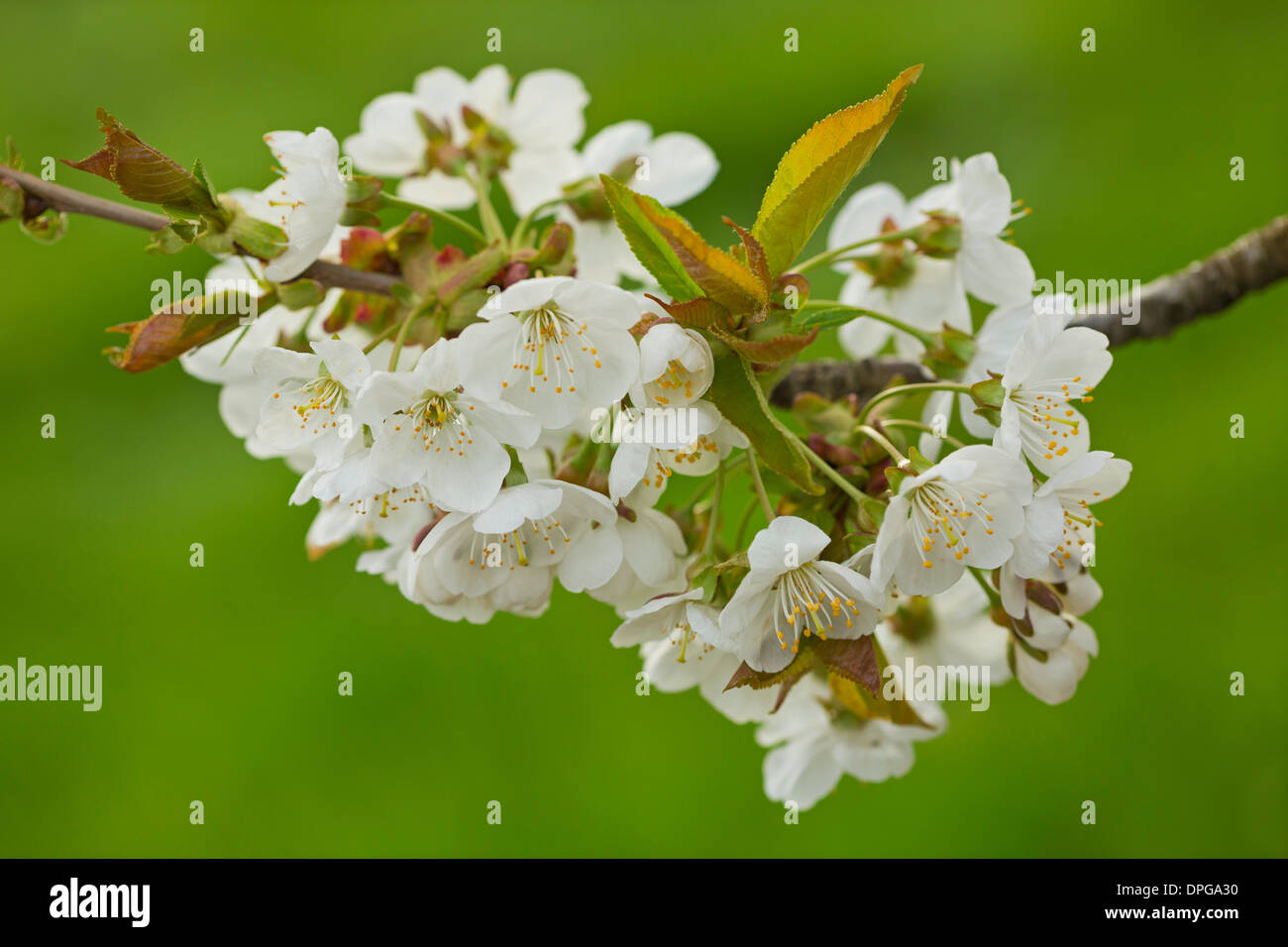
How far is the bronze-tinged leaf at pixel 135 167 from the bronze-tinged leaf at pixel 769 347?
1.20 feet

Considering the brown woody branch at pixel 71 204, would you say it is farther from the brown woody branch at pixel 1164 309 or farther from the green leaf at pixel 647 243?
the brown woody branch at pixel 1164 309

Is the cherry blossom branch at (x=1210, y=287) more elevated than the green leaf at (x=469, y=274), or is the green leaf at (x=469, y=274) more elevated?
the cherry blossom branch at (x=1210, y=287)

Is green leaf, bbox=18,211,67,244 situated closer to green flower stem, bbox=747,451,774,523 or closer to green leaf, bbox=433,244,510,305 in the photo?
green leaf, bbox=433,244,510,305


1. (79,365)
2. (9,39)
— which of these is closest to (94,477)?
(79,365)

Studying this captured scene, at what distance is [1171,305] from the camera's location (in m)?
1.02

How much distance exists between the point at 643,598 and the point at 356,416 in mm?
249

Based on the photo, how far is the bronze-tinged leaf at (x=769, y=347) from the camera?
1.98ft

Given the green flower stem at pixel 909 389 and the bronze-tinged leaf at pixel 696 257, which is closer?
the bronze-tinged leaf at pixel 696 257

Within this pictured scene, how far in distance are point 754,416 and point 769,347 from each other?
0.04 metres

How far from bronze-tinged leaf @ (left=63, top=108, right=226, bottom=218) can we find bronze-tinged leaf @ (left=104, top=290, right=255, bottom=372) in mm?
75

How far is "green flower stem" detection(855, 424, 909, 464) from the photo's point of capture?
667 millimetres

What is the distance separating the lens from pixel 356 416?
604 mm
